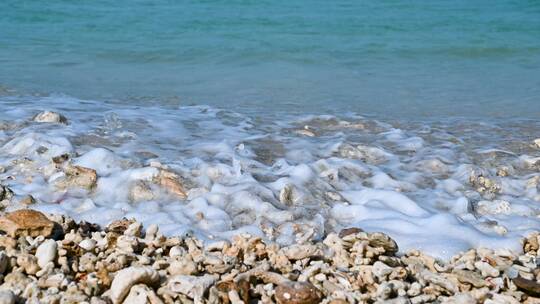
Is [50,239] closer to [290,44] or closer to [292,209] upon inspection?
[292,209]

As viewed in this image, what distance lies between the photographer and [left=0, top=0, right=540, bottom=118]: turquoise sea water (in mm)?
8164

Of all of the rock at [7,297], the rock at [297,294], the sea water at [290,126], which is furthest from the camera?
the sea water at [290,126]

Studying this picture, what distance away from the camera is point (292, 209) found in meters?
4.06

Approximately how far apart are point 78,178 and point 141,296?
1696mm

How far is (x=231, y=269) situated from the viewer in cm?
309

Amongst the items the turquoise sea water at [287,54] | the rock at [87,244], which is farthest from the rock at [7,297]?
the turquoise sea water at [287,54]

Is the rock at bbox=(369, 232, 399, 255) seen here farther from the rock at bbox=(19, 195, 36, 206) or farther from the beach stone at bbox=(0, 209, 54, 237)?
the rock at bbox=(19, 195, 36, 206)

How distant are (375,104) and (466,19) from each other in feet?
33.0

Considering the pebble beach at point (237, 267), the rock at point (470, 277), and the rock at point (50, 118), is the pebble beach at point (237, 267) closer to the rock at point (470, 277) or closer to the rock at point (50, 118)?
the rock at point (470, 277)

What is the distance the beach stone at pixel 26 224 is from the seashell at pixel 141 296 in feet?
2.47

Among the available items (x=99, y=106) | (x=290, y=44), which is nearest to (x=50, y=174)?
(x=99, y=106)

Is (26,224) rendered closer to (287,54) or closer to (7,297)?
(7,297)

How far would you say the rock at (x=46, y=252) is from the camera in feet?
9.92

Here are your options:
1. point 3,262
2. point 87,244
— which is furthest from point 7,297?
point 87,244
